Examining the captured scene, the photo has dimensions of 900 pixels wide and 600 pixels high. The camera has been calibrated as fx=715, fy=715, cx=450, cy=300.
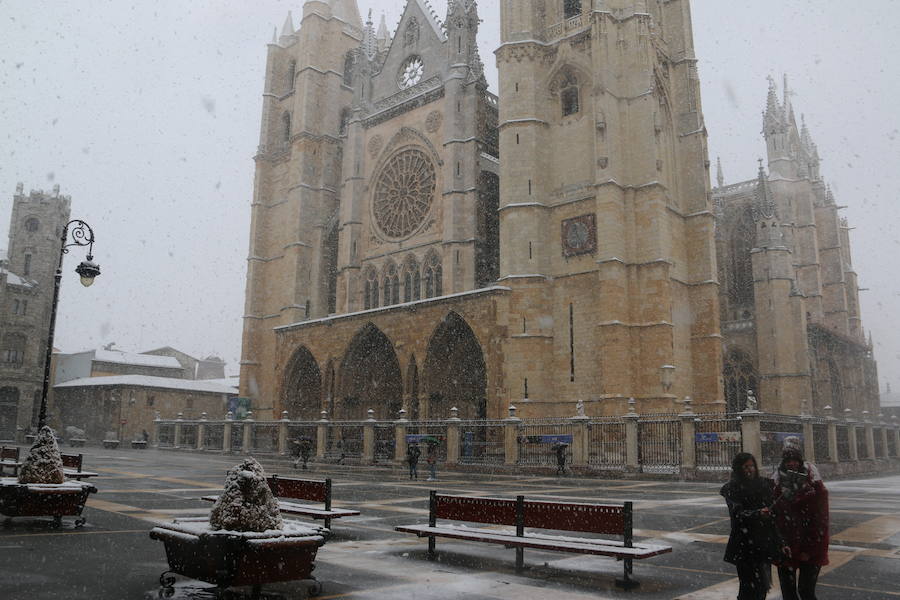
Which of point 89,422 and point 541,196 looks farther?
point 89,422

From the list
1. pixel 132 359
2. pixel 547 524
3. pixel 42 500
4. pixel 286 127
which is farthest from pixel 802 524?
pixel 132 359

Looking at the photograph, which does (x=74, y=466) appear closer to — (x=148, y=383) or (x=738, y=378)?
(x=738, y=378)

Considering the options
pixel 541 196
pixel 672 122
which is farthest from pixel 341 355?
pixel 672 122

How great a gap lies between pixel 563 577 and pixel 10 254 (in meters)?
59.8

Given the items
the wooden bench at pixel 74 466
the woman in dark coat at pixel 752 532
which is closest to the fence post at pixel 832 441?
the woman in dark coat at pixel 752 532

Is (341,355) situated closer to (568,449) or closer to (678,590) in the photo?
(568,449)

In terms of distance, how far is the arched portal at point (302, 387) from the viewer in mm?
36125

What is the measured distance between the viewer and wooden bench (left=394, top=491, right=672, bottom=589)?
623 centimetres

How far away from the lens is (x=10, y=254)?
54688 mm

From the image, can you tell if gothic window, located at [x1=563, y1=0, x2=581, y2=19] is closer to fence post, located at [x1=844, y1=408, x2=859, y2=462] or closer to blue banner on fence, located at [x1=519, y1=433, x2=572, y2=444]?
blue banner on fence, located at [x1=519, y1=433, x2=572, y2=444]

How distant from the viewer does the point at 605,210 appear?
26.9m

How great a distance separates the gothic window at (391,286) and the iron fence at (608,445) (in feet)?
44.2

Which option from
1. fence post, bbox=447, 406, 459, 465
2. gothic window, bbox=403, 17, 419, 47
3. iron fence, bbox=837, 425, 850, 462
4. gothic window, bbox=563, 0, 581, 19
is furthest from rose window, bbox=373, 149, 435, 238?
iron fence, bbox=837, 425, 850, 462

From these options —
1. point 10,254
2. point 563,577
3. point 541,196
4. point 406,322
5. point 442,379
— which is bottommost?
point 563,577
